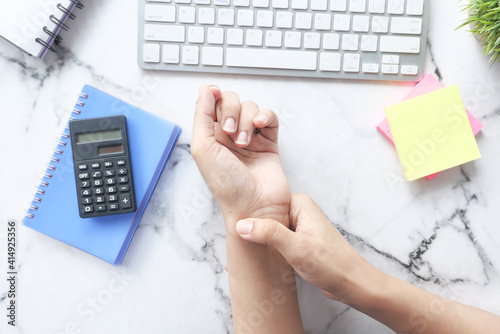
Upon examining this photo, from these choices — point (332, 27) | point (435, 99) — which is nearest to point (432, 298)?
point (435, 99)

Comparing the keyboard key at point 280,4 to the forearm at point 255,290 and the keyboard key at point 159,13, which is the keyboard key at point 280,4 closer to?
the keyboard key at point 159,13

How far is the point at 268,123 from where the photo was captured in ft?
2.22

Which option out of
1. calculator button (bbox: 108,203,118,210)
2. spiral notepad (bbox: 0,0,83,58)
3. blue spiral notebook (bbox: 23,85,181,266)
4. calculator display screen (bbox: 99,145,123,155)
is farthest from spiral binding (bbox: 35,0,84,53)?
calculator button (bbox: 108,203,118,210)

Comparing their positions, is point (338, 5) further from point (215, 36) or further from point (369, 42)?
point (215, 36)

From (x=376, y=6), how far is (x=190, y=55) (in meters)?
0.35

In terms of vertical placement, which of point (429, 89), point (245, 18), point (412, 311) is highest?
point (245, 18)

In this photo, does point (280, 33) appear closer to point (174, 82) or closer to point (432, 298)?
point (174, 82)

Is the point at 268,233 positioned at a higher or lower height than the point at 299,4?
lower

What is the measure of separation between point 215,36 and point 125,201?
1.12ft

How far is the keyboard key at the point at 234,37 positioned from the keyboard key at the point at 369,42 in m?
0.22

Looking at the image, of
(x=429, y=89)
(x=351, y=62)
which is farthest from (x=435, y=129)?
(x=351, y=62)

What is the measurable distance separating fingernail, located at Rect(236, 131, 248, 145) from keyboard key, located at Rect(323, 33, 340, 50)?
23 centimetres

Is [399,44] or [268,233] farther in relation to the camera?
[399,44]

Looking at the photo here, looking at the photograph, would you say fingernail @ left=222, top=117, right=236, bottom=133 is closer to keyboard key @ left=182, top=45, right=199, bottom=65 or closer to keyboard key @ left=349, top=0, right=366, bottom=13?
keyboard key @ left=182, top=45, right=199, bottom=65
